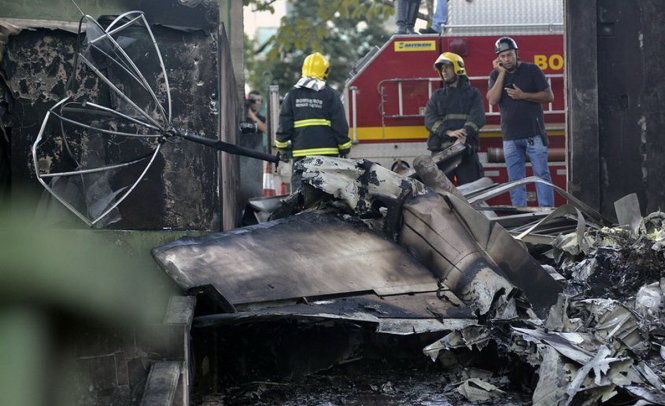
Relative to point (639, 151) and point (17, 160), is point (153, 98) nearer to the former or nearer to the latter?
point (17, 160)

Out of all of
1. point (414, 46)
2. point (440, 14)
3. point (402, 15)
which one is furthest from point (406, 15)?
point (414, 46)

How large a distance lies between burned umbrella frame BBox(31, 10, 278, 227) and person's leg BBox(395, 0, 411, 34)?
578cm

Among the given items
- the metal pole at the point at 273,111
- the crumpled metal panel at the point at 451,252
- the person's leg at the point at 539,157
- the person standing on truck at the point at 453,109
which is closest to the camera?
the crumpled metal panel at the point at 451,252

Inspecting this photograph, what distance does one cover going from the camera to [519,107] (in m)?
10.0

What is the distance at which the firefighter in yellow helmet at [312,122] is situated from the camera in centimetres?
955

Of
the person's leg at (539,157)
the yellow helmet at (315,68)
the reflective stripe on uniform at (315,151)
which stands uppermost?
the yellow helmet at (315,68)

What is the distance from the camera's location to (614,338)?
4832 mm

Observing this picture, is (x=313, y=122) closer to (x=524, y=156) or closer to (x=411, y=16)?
(x=524, y=156)

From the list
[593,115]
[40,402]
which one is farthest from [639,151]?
[40,402]

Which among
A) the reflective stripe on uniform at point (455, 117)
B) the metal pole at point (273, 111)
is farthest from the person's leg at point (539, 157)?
the metal pole at point (273, 111)

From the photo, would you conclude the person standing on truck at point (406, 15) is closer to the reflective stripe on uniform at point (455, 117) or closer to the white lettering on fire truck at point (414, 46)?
the white lettering on fire truck at point (414, 46)

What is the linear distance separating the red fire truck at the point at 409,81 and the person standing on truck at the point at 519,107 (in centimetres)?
138

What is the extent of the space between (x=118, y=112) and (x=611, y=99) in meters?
3.62

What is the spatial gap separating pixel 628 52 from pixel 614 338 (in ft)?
11.9
